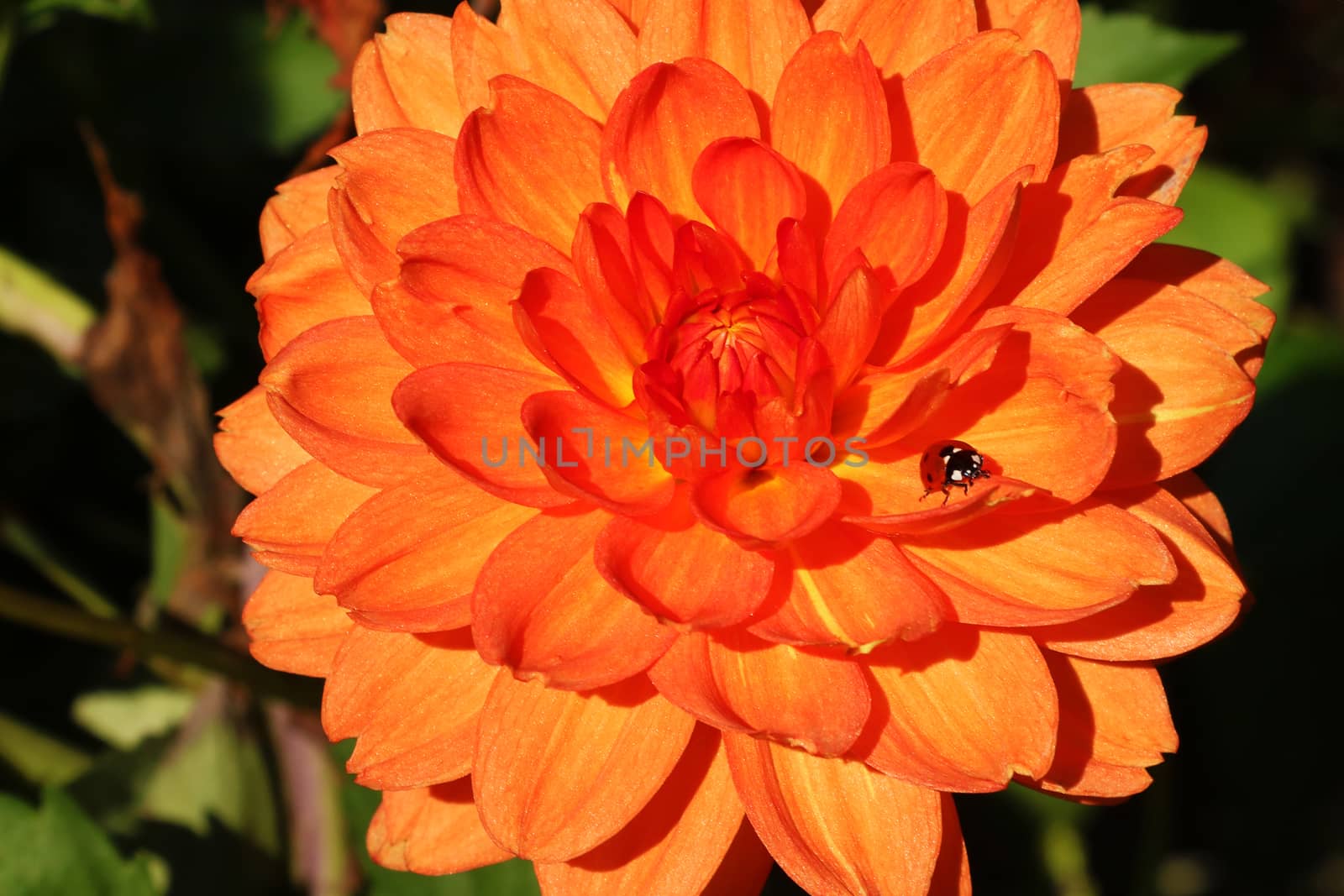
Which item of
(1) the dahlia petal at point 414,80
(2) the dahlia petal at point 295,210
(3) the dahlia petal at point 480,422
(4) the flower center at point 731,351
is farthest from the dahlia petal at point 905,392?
(2) the dahlia petal at point 295,210

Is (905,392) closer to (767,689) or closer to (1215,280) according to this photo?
(767,689)

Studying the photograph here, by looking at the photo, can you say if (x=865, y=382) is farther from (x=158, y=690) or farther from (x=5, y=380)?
(x=5, y=380)

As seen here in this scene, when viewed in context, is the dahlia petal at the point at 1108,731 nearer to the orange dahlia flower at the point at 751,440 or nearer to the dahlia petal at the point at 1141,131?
the orange dahlia flower at the point at 751,440

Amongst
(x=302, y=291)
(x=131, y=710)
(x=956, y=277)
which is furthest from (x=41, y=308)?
(x=956, y=277)

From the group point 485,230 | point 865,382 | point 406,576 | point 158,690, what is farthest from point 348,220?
point 158,690

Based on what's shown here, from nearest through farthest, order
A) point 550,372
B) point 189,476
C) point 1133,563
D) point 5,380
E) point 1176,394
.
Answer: point 1133,563 → point 1176,394 → point 550,372 → point 189,476 → point 5,380

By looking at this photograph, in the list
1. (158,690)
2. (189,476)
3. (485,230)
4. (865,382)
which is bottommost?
(158,690)

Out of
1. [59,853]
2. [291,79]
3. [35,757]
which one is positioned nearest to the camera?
[59,853]
